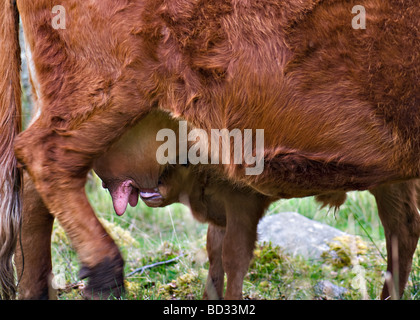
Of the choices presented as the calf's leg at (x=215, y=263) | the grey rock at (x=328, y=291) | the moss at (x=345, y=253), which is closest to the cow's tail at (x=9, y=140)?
the calf's leg at (x=215, y=263)

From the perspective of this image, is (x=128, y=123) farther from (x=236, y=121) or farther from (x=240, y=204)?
(x=240, y=204)

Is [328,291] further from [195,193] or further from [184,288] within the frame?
[195,193]

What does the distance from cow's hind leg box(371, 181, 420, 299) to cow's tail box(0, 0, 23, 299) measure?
2297mm

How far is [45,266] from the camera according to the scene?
3.77 meters

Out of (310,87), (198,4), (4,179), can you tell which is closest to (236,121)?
(310,87)

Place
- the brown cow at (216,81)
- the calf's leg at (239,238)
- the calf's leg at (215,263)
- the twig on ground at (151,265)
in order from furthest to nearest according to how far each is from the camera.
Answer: the twig on ground at (151,265)
the calf's leg at (215,263)
the calf's leg at (239,238)
the brown cow at (216,81)

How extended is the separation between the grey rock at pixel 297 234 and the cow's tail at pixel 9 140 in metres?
2.30

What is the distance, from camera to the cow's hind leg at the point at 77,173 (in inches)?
117

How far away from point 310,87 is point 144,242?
2.79 m

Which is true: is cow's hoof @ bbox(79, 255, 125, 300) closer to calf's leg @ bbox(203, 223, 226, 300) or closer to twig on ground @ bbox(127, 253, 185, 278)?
calf's leg @ bbox(203, 223, 226, 300)

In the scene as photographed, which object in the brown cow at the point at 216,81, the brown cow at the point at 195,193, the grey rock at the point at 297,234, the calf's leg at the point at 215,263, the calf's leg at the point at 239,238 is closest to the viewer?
the brown cow at the point at 216,81

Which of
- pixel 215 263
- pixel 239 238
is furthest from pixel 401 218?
pixel 215 263

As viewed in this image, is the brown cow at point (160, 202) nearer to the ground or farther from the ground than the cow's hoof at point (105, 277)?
farther from the ground

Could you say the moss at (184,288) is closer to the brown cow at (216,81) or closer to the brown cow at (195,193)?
the brown cow at (195,193)
